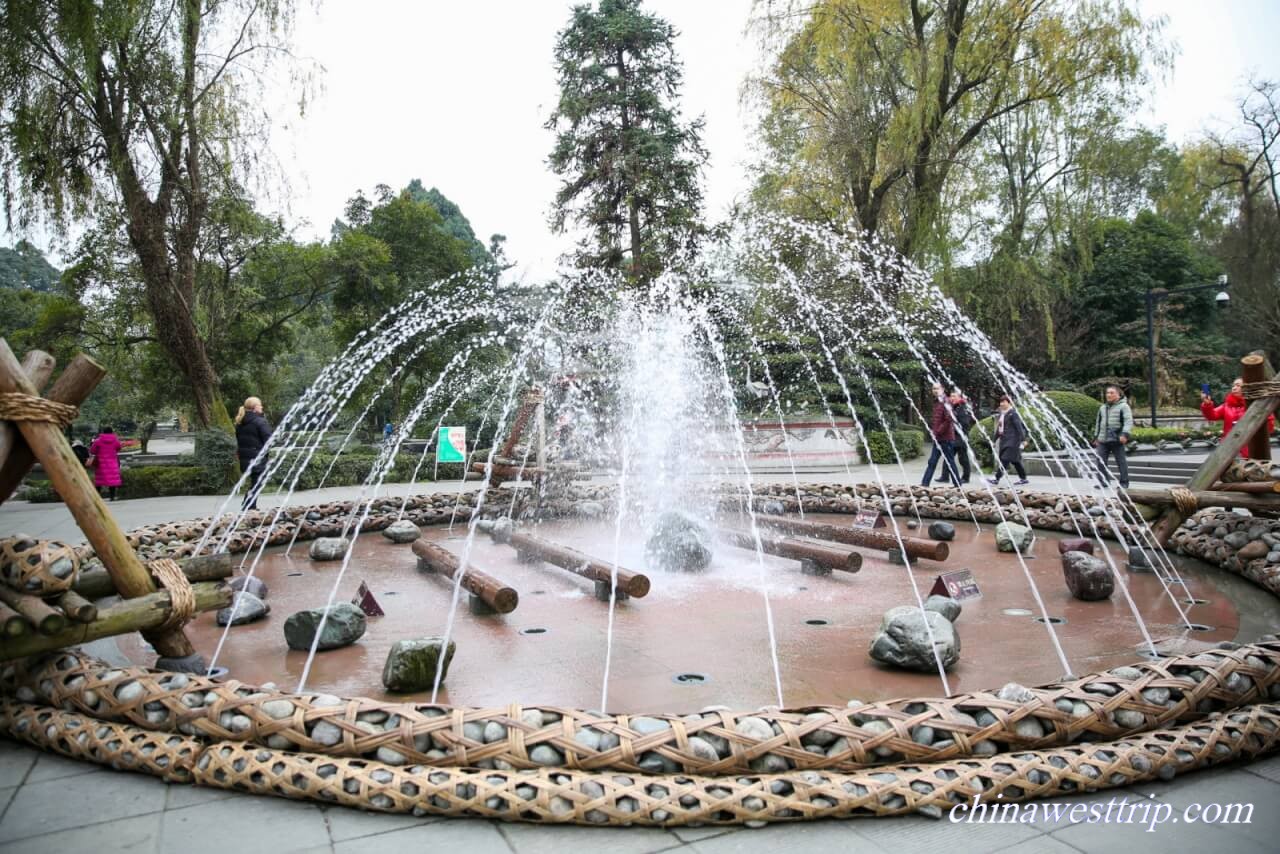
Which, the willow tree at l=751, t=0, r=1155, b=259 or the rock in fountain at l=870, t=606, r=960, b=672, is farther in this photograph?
the willow tree at l=751, t=0, r=1155, b=259

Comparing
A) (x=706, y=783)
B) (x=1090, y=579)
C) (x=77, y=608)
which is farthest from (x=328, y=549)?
(x=1090, y=579)

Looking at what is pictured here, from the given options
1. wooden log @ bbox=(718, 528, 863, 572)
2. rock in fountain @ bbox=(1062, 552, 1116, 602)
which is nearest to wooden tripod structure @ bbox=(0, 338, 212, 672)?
wooden log @ bbox=(718, 528, 863, 572)

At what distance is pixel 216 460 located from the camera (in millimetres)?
15797

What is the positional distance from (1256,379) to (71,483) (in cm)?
813

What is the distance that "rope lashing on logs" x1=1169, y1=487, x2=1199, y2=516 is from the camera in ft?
20.8

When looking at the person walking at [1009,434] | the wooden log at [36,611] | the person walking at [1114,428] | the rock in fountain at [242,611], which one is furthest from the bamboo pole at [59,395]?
the person walking at [1009,434]

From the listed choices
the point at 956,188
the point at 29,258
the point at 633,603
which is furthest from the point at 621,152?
the point at 29,258

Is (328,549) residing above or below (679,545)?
below

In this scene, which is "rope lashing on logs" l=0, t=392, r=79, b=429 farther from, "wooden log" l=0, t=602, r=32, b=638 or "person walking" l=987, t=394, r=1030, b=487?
"person walking" l=987, t=394, r=1030, b=487

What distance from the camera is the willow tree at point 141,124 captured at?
13.9 m

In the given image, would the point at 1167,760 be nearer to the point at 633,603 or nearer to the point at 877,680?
the point at 877,680

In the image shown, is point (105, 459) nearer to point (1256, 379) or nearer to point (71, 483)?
point (71, 483)

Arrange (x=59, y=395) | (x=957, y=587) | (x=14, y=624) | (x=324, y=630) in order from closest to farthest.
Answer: (x=14, y=624)
(x=59, y=395)
(x=324, y=630)
(x=957, y=587)

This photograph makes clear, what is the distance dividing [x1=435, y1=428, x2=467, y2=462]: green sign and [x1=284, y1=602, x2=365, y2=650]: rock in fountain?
11757mm
